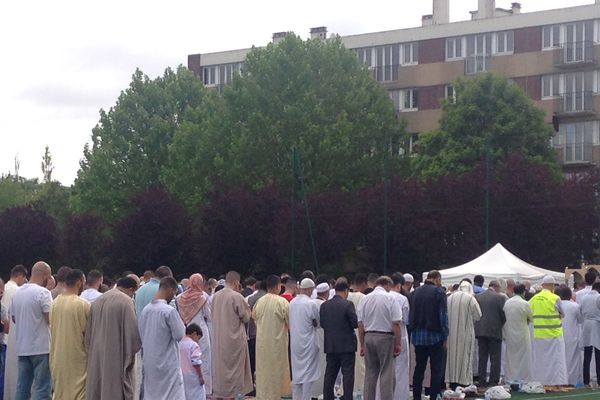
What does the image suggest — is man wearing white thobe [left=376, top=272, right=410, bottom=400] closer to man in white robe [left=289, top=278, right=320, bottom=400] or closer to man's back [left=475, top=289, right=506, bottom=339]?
man in white robe [left=289, top=278, right=320, bottom=400]

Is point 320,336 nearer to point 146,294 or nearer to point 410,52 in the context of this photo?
point 146,294

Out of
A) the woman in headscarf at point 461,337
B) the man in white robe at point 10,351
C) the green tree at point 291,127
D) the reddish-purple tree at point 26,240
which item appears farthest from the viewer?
the reddish-purple tree at point 26,240

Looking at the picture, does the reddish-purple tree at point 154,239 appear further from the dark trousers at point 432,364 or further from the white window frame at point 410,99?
the dark trousers at point 432,364

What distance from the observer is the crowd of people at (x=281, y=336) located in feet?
49.2

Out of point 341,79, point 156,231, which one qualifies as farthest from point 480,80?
point 156,231

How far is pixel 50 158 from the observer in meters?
108

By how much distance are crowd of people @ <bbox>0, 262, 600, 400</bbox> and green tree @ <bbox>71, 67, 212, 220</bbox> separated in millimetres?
42476

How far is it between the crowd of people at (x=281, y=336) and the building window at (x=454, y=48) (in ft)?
144

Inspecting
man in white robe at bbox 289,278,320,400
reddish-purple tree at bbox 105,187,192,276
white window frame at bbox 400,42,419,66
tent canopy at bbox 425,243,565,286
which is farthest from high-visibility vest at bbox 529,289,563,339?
white window frame at bbox 400,42,419,66

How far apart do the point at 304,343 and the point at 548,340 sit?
5632 mm

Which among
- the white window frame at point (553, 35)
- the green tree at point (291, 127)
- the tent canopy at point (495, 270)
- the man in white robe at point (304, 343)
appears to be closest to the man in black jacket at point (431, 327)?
the man in white robe at point (304, 343)

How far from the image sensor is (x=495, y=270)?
31703 millimetres

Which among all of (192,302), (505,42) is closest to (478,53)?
(505,42)

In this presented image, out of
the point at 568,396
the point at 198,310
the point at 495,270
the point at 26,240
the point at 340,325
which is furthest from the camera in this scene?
the point at 26,240
